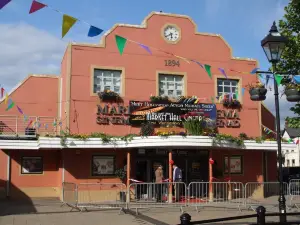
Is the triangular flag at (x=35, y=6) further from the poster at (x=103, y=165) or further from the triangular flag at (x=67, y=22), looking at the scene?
the poster at (x=103, y=165)

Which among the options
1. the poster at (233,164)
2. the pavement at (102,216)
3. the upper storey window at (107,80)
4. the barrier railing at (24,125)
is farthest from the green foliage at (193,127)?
the barrier railing at (24,125)

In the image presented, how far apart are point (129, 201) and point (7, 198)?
7.87 m

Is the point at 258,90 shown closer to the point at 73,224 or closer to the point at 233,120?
the point at 73,224

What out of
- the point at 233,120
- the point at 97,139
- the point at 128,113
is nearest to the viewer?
the point at 97,139

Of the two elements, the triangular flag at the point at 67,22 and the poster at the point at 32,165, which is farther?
the poster at the point at 32,165

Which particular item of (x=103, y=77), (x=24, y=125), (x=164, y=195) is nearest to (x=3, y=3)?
(x=164, y=195)

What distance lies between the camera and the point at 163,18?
21109mm

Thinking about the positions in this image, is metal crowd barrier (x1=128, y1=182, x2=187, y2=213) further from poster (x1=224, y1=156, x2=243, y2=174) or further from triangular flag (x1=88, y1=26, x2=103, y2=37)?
triangular flag (x1=88, y1=26, x2=103, y2=37)

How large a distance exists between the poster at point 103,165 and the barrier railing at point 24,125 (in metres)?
2.72

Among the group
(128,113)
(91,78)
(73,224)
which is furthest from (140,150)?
(73,224)

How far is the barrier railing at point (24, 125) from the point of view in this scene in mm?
20734

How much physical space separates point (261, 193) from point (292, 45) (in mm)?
7378

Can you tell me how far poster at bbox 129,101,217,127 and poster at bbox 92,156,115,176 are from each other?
204 cm

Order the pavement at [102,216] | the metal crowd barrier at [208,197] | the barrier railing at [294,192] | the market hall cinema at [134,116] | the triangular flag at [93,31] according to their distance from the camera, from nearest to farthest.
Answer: the triangular flag at [93,31] < the pavement at [102,216] < the metal crowd barrier at [208,197] < the barrier railing at [294,192] < the market hall cinema at [134,116]
